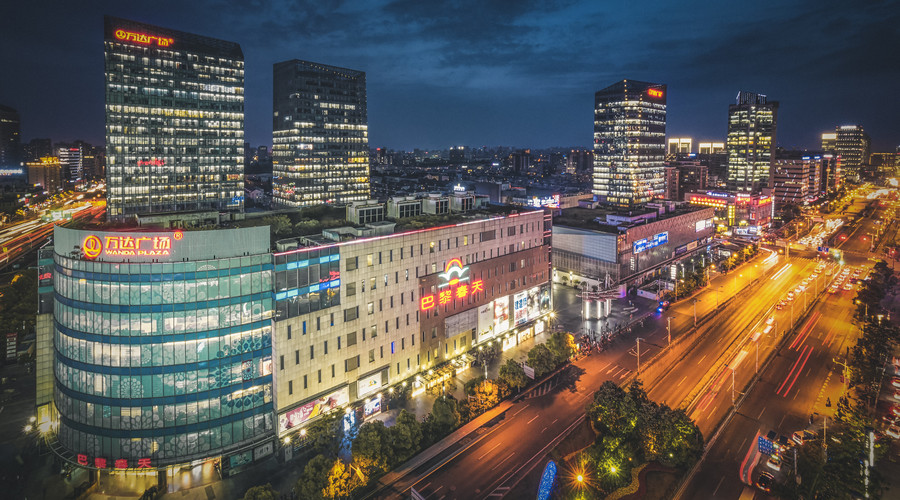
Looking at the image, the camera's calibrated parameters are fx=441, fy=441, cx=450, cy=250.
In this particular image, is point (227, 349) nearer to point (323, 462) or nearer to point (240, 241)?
point (240, 241)

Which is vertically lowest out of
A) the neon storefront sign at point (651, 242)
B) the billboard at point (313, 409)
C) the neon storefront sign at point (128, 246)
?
the billboard at point (313, 409)

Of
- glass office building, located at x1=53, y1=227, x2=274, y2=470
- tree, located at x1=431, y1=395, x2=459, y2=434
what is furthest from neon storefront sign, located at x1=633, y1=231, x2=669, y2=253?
glass office building, located at x1=53, y1=227, x2=274, y2=470

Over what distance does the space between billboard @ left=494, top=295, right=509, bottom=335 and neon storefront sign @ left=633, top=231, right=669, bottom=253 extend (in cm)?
5302

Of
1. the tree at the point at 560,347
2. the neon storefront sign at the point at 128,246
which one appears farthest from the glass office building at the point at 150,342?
the tree at the point at 560,347

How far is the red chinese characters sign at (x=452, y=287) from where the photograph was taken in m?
69.2

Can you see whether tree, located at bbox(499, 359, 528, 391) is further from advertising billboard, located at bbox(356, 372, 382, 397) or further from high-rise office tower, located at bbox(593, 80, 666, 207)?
high-rise office tower, located at bbox(593, 80, 666, 207)

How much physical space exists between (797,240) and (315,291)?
653ft

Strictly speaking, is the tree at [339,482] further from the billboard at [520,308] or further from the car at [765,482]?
the billboard at [520,308]

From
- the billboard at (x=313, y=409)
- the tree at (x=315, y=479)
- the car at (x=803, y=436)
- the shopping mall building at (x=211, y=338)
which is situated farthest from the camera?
the car at (x=803, y=436)

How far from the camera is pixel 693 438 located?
5038 cm

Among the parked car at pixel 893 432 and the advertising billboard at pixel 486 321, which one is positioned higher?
the advertising billboard at pixel 486 321

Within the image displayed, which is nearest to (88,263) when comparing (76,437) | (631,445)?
(76,437)

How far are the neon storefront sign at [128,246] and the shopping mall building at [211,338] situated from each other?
0.11m

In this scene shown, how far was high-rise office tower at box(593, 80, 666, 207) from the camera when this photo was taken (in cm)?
18488
